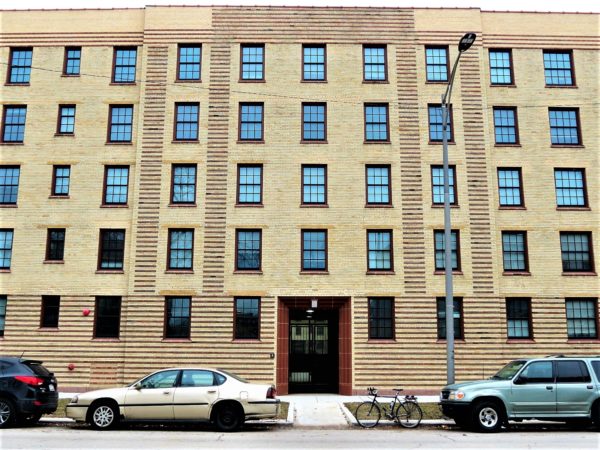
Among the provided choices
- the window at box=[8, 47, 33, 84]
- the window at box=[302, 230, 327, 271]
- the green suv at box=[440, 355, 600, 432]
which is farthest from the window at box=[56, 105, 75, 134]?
Result: the green suv at box=[440, 355, 600, 432]

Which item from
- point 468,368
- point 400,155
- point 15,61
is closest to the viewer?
point 468,368

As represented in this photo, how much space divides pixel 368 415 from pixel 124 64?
19.6 m

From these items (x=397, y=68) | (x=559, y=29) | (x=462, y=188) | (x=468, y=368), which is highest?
(x=559, y=29)

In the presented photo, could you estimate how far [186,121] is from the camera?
26.5 meters

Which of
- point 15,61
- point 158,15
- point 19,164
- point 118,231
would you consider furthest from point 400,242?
point 15,61

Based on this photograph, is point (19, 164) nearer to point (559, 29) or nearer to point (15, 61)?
point (15, 61)

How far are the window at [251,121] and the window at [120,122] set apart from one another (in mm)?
5141

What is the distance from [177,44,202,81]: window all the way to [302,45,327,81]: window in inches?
189

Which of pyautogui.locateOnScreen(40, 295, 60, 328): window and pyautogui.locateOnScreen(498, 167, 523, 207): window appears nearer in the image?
pyautogui.locateOnScreen(40, 295, 60, 328): window

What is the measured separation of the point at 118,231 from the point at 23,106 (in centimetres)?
757

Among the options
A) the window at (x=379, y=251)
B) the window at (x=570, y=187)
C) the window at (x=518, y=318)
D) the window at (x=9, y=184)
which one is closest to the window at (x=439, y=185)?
the window at (x=379, y=251)

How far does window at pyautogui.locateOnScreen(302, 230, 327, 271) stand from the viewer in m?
25.1

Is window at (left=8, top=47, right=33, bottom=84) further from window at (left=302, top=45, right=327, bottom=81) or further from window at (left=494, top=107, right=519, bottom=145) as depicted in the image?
window at (left=494, top=107, right=519, bottom=145)

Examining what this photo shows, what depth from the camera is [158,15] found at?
1069 inches
